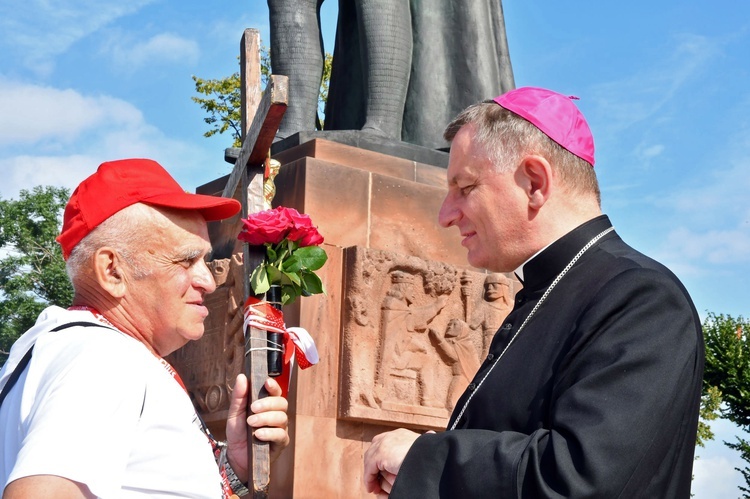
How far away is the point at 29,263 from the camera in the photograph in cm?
2589

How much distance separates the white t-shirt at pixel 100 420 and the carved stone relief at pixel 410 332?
9.11ft

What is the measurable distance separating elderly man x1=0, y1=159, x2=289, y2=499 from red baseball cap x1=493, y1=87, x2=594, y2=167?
0.80 m

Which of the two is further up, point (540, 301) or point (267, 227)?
point (267, 227)

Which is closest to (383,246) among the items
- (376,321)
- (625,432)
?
(376,321)

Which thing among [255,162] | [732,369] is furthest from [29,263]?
[255,162]

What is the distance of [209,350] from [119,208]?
3.19 m

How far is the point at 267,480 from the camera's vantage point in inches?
133

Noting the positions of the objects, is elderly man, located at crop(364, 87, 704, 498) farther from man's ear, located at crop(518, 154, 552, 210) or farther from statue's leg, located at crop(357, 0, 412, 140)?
statue's leg, located at crop(357, 0, 412, 140)

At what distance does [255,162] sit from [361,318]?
1.57 m

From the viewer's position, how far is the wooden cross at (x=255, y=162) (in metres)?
3.39

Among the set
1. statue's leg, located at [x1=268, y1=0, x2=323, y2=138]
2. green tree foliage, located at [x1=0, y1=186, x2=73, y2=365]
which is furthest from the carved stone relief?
green tree foliage, located at [x1=0, y1=186, x2=73, y2=365]

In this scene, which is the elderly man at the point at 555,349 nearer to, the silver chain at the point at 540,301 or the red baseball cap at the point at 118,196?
the silver chain at the point at 540,301

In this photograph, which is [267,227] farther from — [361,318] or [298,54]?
[298,54]

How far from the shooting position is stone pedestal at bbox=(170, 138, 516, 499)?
523 centimetres
